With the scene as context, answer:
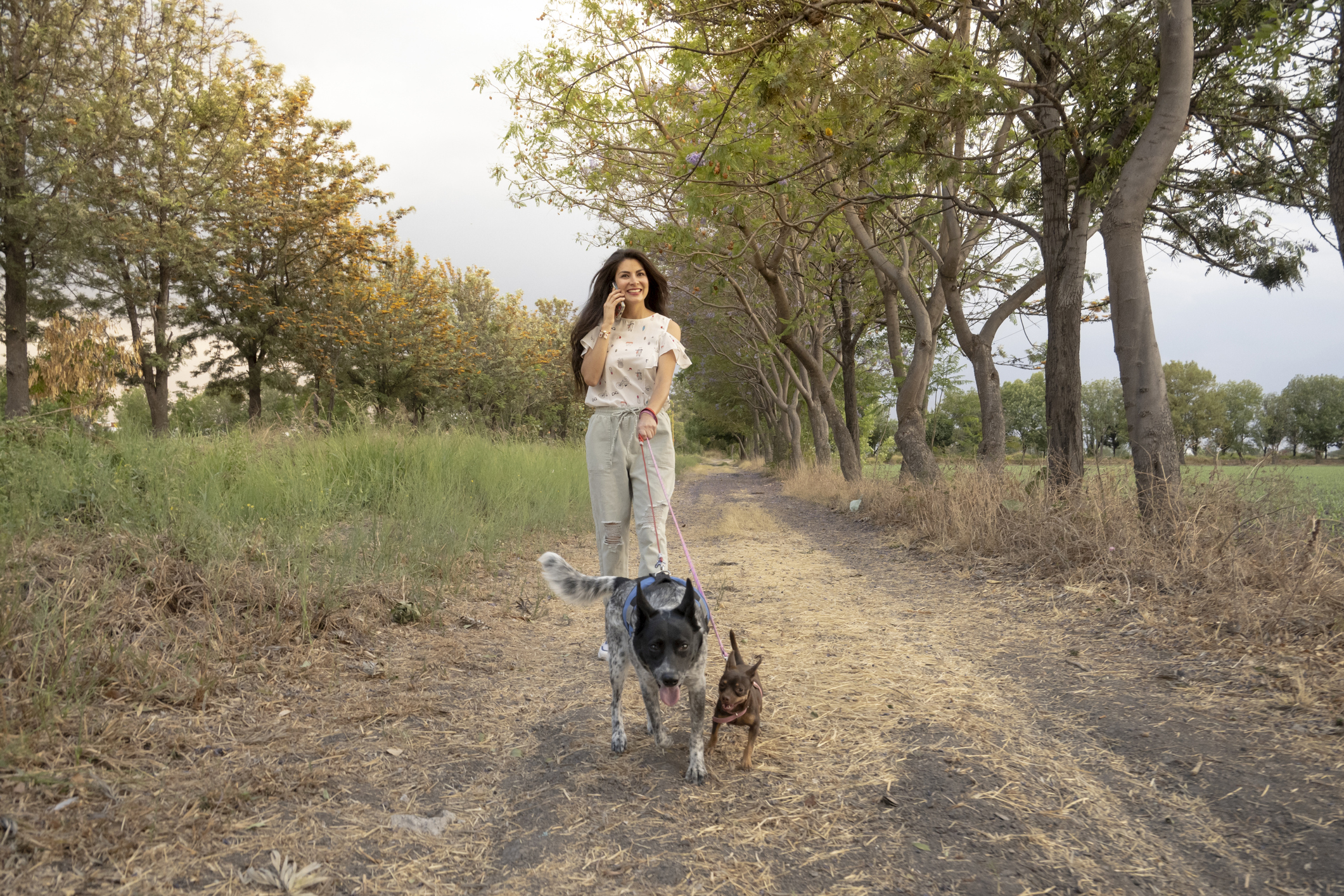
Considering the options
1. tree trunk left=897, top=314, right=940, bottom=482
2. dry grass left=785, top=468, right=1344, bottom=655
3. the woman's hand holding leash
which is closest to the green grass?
the woman's hand holding leash

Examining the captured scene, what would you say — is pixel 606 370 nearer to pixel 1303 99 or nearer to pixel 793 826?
pixel 793 826

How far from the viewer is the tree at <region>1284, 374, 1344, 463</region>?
48.1 meters

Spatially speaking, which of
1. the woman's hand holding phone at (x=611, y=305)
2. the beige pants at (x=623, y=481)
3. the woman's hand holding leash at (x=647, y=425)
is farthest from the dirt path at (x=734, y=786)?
the woman's hand holding phone at (x=611, y=305)

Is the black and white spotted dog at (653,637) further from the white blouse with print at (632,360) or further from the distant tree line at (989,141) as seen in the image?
the distant tree line at (989,141)

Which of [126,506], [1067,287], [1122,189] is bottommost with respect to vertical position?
[126,506]

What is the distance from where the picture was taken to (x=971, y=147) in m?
12.5

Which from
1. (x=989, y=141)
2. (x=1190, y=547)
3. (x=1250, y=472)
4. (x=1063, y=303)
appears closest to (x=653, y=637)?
(x=1190, y=547)

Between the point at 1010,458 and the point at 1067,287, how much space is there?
171 inches

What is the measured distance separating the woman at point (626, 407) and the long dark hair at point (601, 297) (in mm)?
13

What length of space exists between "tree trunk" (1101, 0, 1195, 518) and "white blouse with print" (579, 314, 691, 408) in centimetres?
476

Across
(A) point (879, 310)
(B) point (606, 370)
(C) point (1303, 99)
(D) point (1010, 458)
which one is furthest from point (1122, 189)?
(A) point (879, 310)

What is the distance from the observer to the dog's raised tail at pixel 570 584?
3412mm

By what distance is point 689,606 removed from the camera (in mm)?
2939

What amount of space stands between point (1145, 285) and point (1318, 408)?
6736 cm
